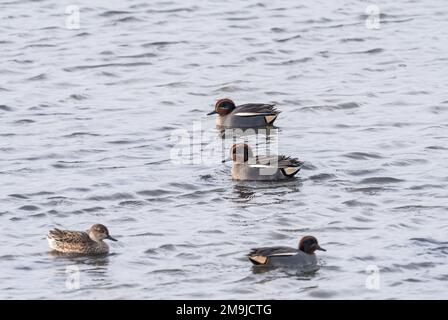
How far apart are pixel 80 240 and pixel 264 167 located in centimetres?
438

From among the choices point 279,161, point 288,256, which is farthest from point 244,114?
point 288,256

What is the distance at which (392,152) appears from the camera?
67.3 ft

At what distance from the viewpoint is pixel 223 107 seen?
75.3 feet

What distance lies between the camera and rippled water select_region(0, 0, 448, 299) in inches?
593

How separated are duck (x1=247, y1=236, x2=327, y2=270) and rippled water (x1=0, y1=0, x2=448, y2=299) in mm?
173

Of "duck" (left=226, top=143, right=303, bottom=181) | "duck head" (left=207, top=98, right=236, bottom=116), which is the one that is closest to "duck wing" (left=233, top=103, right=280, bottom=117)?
"duck head" (left=207, top=98, right=236, bottom=116)

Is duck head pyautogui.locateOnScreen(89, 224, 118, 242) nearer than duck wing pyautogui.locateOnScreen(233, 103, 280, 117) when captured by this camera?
Yes

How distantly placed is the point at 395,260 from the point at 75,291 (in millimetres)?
3798

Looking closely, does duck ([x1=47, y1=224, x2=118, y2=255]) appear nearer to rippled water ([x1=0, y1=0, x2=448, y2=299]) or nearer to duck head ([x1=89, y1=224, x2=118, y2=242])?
duck head ([x1=89, y1=224, x2=118, y2=242])

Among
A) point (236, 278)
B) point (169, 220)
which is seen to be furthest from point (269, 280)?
point (169, 220)

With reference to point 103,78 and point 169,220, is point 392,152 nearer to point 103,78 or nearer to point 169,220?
point 169,220

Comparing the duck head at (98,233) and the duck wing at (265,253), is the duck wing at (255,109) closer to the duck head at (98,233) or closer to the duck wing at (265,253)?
the duck head at (98,233)

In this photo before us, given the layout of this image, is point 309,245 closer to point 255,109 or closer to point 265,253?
point 265,253

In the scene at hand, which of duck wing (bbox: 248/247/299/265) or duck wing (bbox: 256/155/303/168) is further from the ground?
duck wing (bbox: 256/155/303/168)
